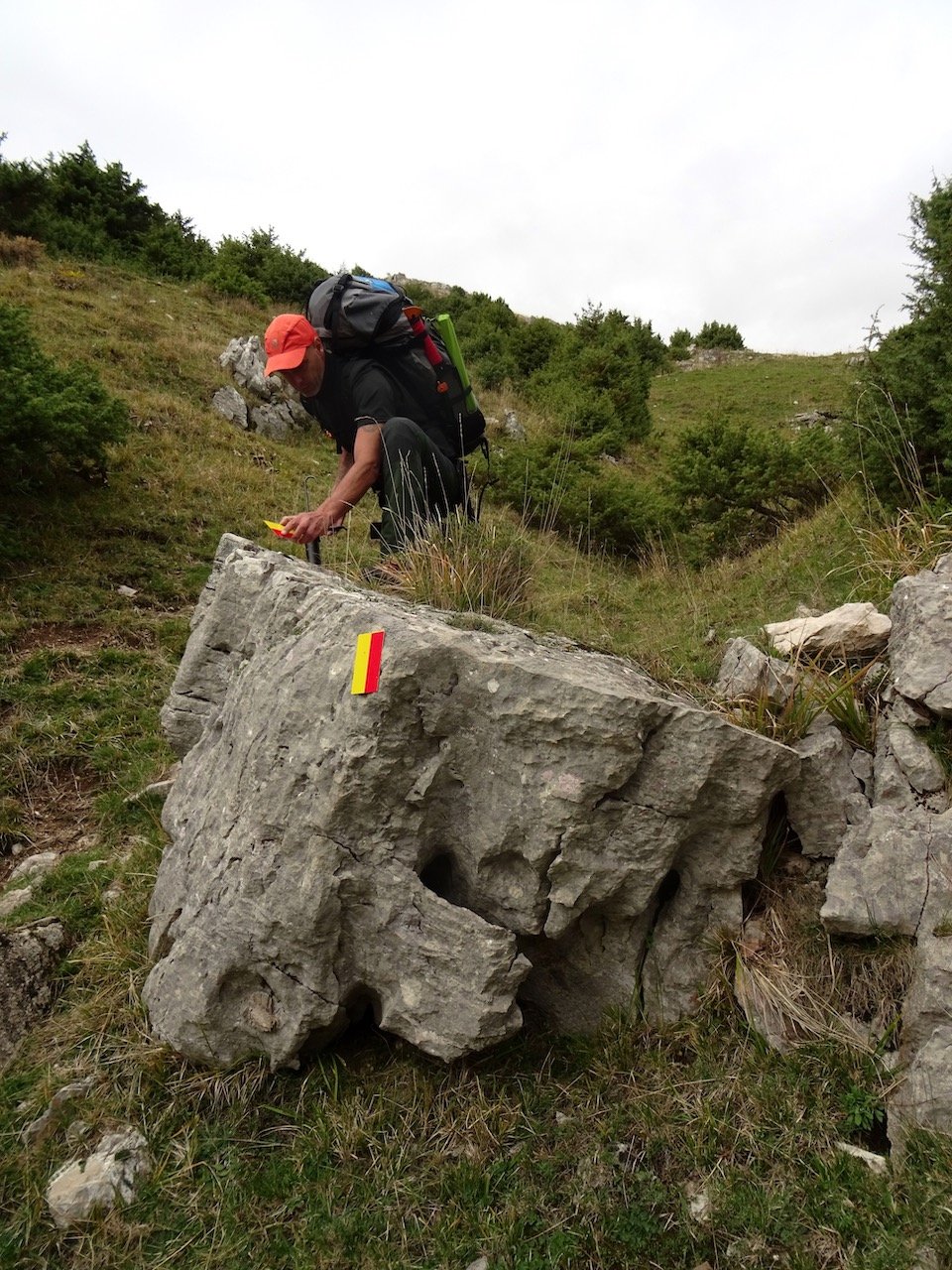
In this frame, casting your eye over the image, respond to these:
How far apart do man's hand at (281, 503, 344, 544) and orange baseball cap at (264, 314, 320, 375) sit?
41.3 inches

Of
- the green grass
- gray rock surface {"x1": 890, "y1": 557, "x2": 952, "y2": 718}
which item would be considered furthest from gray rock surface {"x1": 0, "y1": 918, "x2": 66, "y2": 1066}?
the green grass

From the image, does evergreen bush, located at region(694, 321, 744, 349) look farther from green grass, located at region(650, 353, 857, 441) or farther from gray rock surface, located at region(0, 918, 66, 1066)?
gray rock surface, located at region(0, 918, 66, 1066)

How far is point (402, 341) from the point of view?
5223 millimetres

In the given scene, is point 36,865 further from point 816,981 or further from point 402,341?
point 816,981

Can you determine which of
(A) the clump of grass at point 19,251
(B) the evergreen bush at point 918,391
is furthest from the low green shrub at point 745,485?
(A) the clump of grass at point 19,251

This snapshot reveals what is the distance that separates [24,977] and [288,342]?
3.90 metres

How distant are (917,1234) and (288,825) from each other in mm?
2586

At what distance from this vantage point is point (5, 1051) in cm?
371

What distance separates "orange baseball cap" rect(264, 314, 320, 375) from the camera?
15.9 ft

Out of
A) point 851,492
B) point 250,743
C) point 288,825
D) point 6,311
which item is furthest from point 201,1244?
point 6,311

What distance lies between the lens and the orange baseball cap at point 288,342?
4852 mm

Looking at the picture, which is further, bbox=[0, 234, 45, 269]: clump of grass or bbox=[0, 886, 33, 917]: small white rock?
bbox=[0, 234, 45, 269]: clump of grass

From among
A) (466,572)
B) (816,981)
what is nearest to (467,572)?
(466,572)

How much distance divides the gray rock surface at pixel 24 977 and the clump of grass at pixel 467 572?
2.67m
